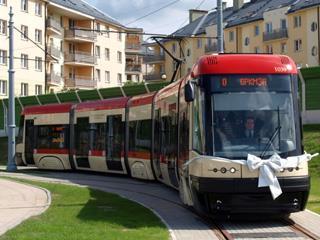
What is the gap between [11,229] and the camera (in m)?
11.9

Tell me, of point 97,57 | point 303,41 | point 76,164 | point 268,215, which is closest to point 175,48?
point 97,57

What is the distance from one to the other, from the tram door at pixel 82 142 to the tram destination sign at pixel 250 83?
52.0 feet

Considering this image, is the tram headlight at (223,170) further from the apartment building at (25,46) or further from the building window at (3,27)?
the building window at (3,27)

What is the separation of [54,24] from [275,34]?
82.7 feet

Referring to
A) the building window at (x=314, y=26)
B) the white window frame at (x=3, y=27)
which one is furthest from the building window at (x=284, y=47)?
the white window frame at (x=3, y=27)

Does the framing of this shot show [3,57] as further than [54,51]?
No

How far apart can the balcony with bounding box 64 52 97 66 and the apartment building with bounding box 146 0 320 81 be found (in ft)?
35.1

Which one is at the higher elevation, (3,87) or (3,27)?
(3,27)

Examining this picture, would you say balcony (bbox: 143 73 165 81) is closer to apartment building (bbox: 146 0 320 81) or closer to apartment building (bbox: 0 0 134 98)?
apartment building (bbox: 146 0 320 81)

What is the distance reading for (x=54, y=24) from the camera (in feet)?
250

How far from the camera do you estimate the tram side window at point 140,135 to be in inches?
914

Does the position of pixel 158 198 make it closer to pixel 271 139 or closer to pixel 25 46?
pixel 271 139

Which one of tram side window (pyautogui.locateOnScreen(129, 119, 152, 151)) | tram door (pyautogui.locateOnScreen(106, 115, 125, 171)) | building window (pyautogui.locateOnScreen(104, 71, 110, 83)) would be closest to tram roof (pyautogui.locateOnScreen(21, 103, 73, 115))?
tram door (pyautogui.locateOnScreen(106, 115, 125, 171))

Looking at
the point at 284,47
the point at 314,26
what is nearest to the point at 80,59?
the point at 284,47
